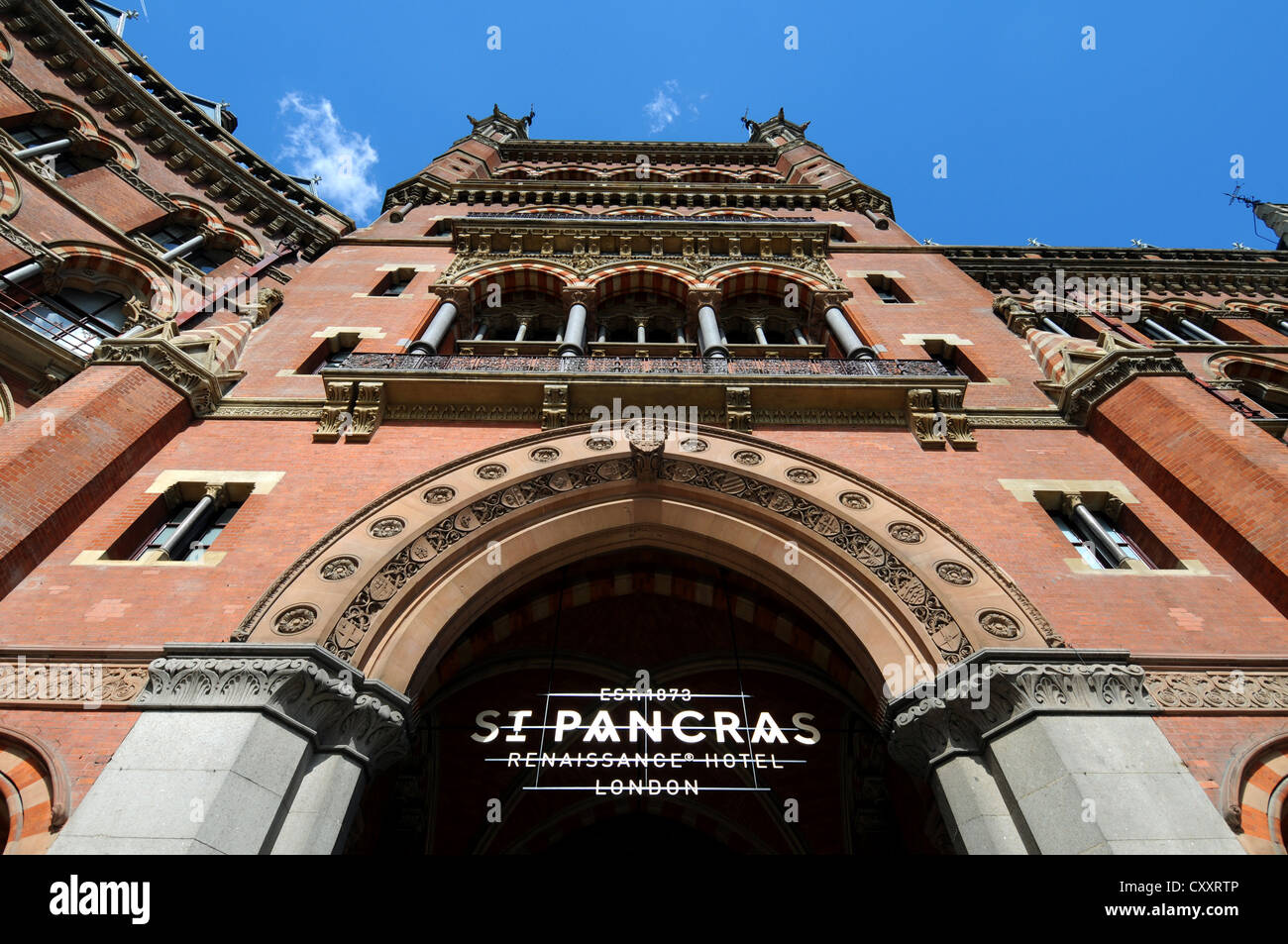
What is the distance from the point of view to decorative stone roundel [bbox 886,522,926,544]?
9.76 meters

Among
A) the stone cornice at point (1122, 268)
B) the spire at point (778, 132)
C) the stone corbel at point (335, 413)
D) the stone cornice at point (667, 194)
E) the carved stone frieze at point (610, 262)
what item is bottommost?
the stone corbel at point (335, 413)

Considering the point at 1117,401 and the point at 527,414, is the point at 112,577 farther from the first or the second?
the point at 1117,401

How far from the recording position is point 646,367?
13219 millimetres

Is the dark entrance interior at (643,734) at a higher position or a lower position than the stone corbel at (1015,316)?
lower

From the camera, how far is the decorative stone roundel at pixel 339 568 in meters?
8.91

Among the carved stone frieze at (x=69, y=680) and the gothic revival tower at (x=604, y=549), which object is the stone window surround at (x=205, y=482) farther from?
the carved stone frieze at (x=69, y=680)

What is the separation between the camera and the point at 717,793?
1355 centimetres

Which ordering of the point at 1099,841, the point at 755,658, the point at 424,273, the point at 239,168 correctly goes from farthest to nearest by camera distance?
the point at 239,168, the point at 424,273, the point at 755,658, the point at 1099,841

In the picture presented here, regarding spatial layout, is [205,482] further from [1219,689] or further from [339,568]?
[1219,689]

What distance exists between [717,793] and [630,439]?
668 cm

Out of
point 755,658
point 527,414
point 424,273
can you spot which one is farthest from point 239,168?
point 755,658

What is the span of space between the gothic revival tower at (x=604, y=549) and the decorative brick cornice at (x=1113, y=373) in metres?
0.06

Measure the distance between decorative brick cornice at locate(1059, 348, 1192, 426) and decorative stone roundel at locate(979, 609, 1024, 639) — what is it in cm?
578
